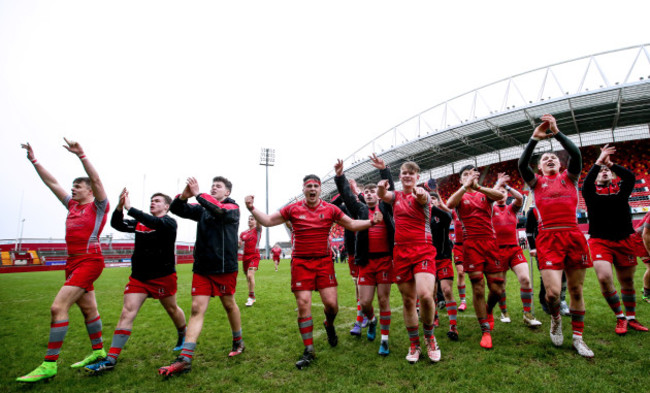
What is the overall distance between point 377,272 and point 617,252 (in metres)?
3.44

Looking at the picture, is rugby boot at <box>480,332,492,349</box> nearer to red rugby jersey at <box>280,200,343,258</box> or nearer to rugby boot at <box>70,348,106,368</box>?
red rugby jersey at <box>280,200,343,258</box>

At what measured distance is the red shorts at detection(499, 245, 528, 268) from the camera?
5352 millimetres

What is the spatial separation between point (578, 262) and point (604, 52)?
80.7 feet

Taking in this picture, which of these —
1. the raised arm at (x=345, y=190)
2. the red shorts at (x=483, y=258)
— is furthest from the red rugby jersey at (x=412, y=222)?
the red shorts at (x=483, y=258)

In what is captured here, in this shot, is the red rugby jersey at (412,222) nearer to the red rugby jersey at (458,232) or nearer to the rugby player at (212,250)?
the rugby player at (212,250)

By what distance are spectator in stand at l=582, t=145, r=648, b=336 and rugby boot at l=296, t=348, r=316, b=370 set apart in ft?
13.8

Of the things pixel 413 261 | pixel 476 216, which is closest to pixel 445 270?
pixel 476 216

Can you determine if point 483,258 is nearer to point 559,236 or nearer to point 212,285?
point 559,236

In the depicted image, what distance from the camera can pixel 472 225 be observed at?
4836 mm

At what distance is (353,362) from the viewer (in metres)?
3.78

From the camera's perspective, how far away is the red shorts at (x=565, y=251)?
12.8 feet

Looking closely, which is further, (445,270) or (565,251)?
(445,270)

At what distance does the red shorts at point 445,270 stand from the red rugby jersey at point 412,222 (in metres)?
1.53

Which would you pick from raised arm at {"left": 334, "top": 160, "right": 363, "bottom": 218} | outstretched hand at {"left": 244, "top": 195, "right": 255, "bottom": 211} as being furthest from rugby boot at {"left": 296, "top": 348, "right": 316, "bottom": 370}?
raised arm at {"left": 334, "top": 160, "right": 363, "bottom": 218}
